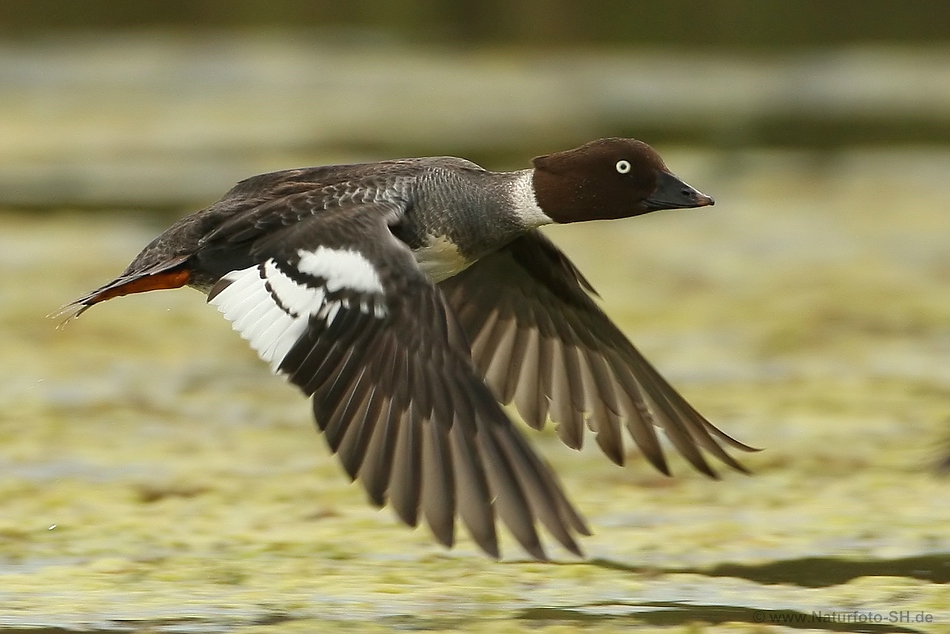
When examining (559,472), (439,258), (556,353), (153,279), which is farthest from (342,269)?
(559,472)

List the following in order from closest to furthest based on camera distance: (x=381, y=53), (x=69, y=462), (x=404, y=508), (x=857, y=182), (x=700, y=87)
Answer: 1. (x=404, y=508)
2. (x=69, y=462)
3. (x=857, y=182)
4. (x=700, y=87)
5. (x=381, y=53)

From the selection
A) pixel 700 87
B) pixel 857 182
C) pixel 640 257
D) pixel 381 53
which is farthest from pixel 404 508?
pixel 381 53

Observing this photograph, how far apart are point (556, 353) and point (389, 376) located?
6.11 feet

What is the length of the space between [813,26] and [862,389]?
1974 cm

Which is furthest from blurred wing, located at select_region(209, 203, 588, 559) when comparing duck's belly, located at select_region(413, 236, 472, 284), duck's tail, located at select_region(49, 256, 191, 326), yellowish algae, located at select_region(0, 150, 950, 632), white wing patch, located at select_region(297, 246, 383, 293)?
yellowish algae, located at select_region(0, 150, 950, 632)

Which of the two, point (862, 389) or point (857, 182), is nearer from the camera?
point (862, 389)

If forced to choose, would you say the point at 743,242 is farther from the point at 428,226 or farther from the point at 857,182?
the point at 428,226

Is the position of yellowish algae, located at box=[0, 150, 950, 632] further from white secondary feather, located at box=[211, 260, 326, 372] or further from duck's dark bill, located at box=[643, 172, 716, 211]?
duck's dark bill, located at box=[643, 172, 716, 211]

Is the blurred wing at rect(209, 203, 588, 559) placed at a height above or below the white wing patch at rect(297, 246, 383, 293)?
below

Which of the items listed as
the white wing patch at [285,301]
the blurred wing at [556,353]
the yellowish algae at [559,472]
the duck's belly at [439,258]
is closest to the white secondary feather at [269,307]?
the white wing patch at [285,301]

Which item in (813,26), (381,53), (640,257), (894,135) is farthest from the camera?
(813,26)

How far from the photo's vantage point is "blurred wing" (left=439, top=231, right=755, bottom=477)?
24.6ft

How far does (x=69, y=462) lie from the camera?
844cm

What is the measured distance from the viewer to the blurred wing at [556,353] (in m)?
7.49
